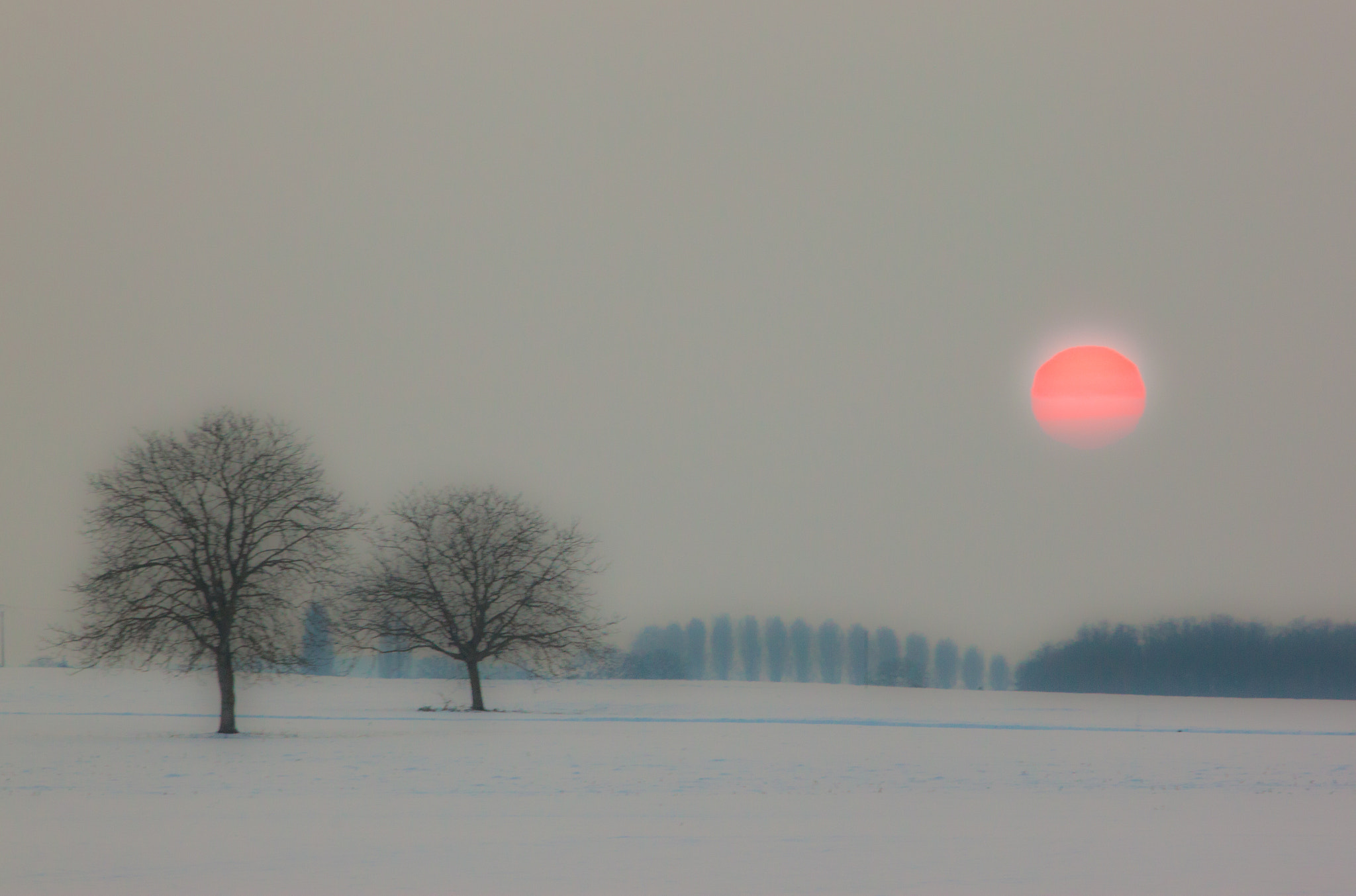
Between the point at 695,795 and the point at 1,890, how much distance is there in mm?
12953

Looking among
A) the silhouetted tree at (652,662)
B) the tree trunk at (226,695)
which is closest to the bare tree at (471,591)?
the tree trunk at (226,695)

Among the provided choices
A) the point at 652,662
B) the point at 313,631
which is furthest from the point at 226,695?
the point at 652,662

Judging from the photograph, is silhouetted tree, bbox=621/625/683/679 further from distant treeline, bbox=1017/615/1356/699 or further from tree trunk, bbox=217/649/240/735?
tree trunk, bbox=217/649/240/735

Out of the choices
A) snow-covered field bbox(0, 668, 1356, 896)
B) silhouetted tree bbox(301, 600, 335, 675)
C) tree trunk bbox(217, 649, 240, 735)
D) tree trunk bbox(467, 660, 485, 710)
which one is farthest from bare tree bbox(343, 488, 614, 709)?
tree trunk bbox(217, 649, 240, 735)

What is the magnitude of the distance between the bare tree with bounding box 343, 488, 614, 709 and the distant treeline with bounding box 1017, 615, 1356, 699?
4976 cm

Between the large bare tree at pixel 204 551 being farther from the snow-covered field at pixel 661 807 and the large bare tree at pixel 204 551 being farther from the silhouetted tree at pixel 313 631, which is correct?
the snow-covered field at pixel 661 807

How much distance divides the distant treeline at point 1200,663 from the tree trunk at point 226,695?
2600 inches

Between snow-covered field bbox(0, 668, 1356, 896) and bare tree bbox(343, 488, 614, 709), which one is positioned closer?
snow-covered field bbox(0, 668, 1356, 896)

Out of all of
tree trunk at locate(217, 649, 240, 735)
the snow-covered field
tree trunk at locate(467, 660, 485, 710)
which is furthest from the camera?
tree trunk at locate(467, 660, 485, 710)

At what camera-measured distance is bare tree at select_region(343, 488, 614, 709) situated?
50.2 meters

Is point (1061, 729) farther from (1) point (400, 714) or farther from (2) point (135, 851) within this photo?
(2) point (135, 851)

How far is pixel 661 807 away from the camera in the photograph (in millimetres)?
21719

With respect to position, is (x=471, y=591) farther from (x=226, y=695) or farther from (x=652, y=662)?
(x=652, y=662)

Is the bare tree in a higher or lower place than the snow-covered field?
higher
